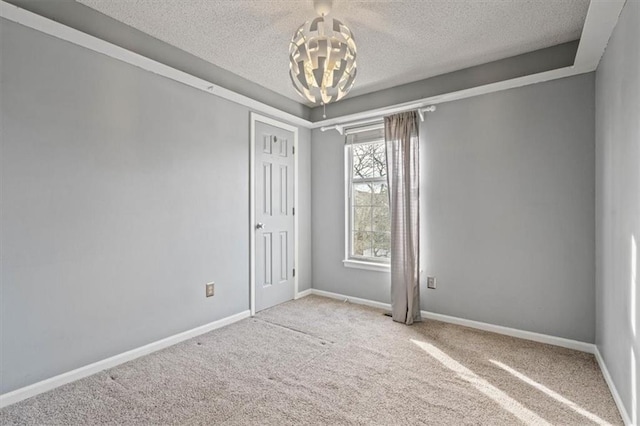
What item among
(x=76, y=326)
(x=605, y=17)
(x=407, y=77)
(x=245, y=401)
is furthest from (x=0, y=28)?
(x=605, y=17)

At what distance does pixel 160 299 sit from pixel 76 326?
0.60 m

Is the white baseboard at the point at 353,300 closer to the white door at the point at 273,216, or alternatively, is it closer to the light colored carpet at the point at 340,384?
the white door at the point at 273,216

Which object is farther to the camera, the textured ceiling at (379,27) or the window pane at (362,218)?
the window pane at (362,218)

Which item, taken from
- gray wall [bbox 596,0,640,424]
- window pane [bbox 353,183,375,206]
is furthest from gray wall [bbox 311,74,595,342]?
window pane [bbox 353,183,375,206]

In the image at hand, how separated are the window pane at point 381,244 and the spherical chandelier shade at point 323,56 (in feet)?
7.31

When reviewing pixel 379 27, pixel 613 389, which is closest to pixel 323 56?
pixel 379 27

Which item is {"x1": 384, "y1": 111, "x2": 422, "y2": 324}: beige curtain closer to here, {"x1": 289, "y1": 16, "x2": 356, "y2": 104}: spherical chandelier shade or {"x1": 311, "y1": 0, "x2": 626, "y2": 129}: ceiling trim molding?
{"x1": 311, "y1": 0, "x2": 626, "y2": 129}: ceiling trim molding

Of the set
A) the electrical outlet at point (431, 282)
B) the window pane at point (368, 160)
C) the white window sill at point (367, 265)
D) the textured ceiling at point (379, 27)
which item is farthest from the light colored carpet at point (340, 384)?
the textured ceiling at point (379, 27)

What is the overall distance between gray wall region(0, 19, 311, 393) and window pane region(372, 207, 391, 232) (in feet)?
5.52

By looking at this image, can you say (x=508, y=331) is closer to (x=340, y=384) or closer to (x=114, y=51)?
(x=340, y=384)

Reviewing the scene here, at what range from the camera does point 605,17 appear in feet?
6.28

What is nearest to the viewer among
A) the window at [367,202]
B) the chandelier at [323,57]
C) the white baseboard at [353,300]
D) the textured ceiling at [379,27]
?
the chandelier at [323,57]

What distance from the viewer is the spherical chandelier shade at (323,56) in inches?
73.4

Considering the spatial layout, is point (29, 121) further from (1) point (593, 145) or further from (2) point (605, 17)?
(1) point (593, 145)
